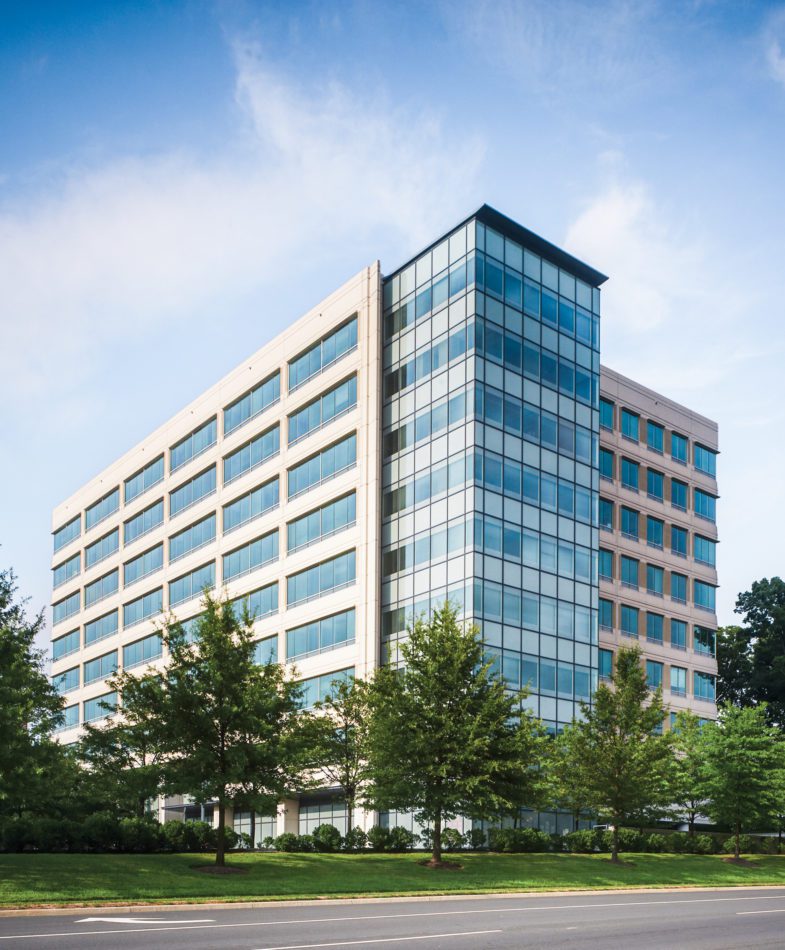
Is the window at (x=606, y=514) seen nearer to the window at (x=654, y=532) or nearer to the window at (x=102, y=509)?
the window at (x=654, y=532)

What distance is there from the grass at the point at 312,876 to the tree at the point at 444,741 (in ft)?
7.27

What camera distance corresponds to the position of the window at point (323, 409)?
189 ft

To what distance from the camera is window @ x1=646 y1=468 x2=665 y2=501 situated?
217 feet

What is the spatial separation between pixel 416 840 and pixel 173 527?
35.4 m

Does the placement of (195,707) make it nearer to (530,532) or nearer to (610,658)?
(530,532)

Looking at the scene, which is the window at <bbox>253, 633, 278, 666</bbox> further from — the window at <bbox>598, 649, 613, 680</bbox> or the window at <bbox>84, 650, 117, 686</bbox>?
the window at <bbox>84, 650, 117, 686</bbox>

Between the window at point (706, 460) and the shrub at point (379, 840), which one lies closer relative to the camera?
the shrub at point (379, 840)

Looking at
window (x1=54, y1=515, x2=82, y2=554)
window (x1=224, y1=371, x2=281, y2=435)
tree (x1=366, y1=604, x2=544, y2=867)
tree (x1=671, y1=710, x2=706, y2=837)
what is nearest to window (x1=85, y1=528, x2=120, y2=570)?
window (x1=54, y1=515, x2=82, y2=554)

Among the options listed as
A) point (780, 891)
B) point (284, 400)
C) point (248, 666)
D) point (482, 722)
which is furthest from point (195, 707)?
point (284, 400)

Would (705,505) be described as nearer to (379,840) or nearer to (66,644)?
(379,840)

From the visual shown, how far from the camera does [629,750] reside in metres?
42.0

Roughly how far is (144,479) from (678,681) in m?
41.1

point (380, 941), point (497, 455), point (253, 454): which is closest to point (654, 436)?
point (497, 455)

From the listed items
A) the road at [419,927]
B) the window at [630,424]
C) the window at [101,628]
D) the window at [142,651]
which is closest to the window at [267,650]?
the window at [142,651]
